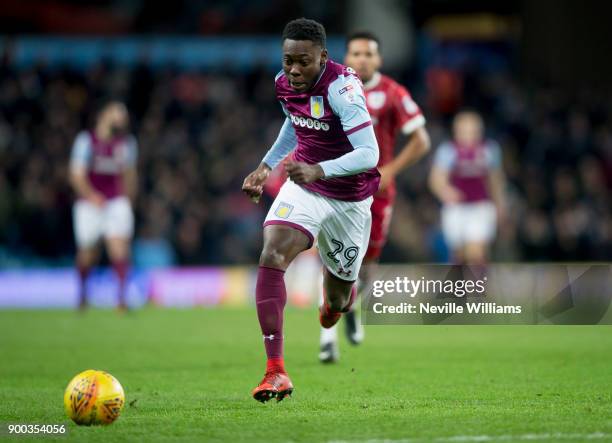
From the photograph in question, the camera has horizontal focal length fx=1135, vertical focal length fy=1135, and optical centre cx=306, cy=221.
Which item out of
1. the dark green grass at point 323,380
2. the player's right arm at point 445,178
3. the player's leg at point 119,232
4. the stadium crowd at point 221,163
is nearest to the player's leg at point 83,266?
the player's leg at point 119,232

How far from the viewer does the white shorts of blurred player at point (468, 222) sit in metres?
15.9

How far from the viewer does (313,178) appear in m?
6.53

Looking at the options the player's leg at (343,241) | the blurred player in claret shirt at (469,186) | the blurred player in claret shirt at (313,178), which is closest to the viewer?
the blurred player in claret shirt at (313,178)

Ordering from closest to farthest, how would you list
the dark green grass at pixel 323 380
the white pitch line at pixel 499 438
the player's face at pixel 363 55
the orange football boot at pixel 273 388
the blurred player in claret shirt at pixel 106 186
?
the white pitch line at pixel 499 438 → the dark green grass at pixel 323 380 → the orange football boot at pixel 273 388 → the player's face at pixel 363 55 → the blurred player in claret shirt at pixel 106 186

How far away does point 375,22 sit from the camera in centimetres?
2450

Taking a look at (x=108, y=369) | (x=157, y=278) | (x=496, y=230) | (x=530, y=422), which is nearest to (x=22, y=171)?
(x=157, y=278)

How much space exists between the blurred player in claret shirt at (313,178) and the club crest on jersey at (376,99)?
7.20ft

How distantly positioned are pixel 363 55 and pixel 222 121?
12.2m

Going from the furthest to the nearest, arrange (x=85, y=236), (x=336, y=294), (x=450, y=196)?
(x=85, y=236), (x=450, y=196), (x=336, y=294)

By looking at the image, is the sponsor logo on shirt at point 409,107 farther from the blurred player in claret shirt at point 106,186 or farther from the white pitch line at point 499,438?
the blurred player in claret shirt at point 106,186

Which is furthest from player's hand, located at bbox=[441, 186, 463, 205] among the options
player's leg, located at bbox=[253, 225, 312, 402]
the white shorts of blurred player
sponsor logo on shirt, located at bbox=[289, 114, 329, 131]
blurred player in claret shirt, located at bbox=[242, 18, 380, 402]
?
player's leg, located at bbox=[253, 225, 312, 402]

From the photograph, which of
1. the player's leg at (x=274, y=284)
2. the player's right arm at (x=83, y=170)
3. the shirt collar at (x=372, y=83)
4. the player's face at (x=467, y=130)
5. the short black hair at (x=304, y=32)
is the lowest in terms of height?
the player's leg at (x=274, y=284)

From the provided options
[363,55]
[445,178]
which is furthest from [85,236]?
[363,55]

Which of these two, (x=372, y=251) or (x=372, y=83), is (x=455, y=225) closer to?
(x=372, y=251)
